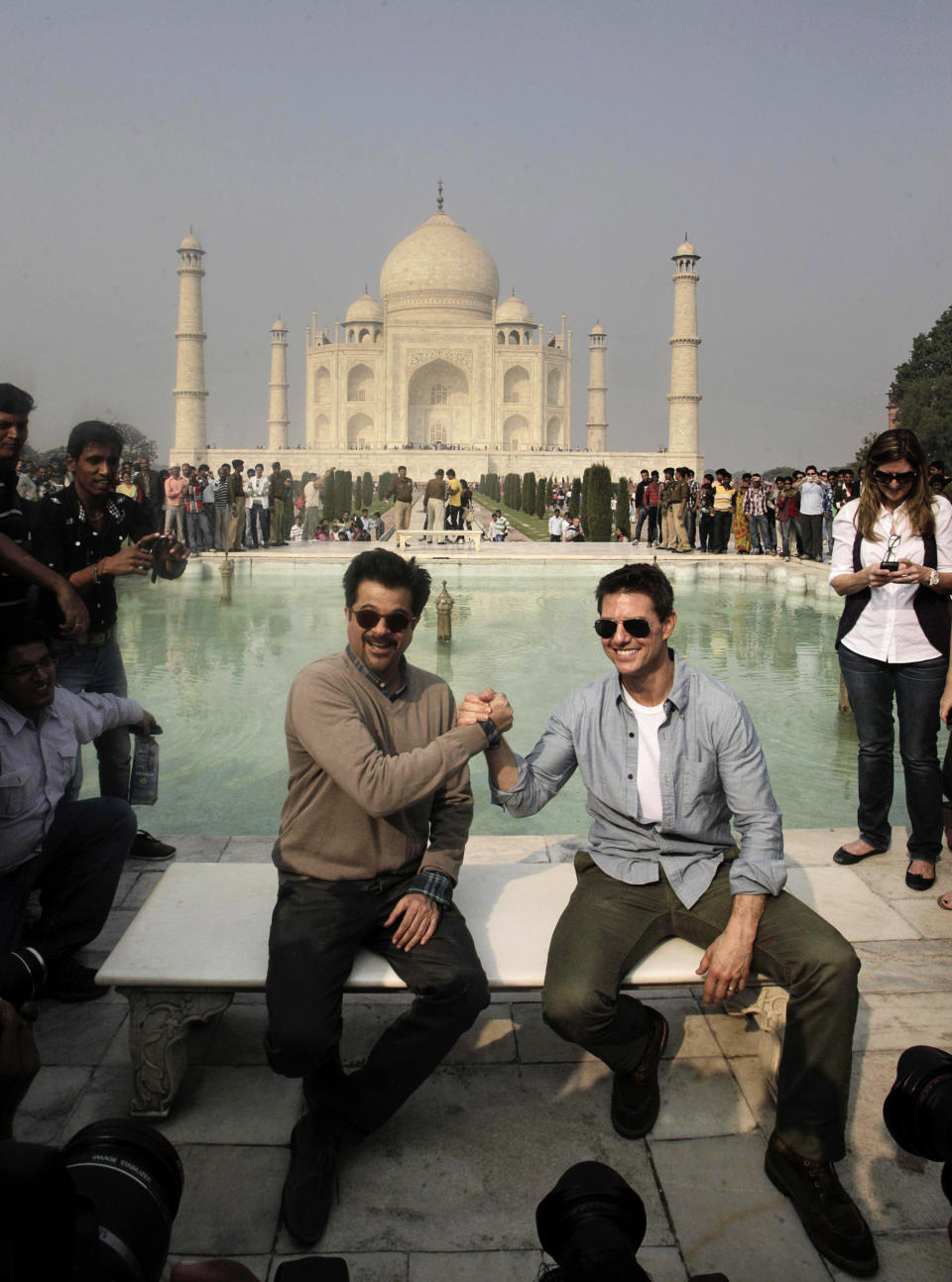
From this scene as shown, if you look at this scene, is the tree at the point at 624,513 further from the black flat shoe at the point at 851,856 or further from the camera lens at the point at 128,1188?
the camera lens at the point at 128,1188

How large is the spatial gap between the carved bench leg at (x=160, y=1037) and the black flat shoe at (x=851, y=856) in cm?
171

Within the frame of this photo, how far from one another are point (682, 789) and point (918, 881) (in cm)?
108

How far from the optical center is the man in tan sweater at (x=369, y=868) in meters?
1.65

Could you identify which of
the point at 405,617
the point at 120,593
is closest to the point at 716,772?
the point at 405,617

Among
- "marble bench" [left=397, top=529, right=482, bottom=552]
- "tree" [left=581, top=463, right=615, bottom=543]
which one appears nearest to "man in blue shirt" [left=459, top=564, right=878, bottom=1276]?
"marble bench" [left=397, top=529, right=482, bottom=552]

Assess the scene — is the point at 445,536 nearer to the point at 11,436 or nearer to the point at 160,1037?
the point at 11,436

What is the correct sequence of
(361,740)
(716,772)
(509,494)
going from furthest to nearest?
1. (509,494)
2. (716,772)
3. (361,740)

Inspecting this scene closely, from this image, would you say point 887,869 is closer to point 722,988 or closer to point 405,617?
point 722,988

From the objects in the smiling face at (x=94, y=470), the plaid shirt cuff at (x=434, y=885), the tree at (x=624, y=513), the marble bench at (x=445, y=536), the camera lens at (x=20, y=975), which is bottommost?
the camera lens at (x=20, y=975)

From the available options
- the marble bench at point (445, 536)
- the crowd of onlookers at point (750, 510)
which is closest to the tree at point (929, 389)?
the crowd of onlookers at point (750, 510)

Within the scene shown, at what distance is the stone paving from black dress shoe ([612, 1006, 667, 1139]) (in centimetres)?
2

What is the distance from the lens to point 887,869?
2.74 metres

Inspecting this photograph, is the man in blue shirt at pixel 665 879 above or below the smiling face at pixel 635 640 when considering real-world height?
below

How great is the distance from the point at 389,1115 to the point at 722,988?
1.89 ft
